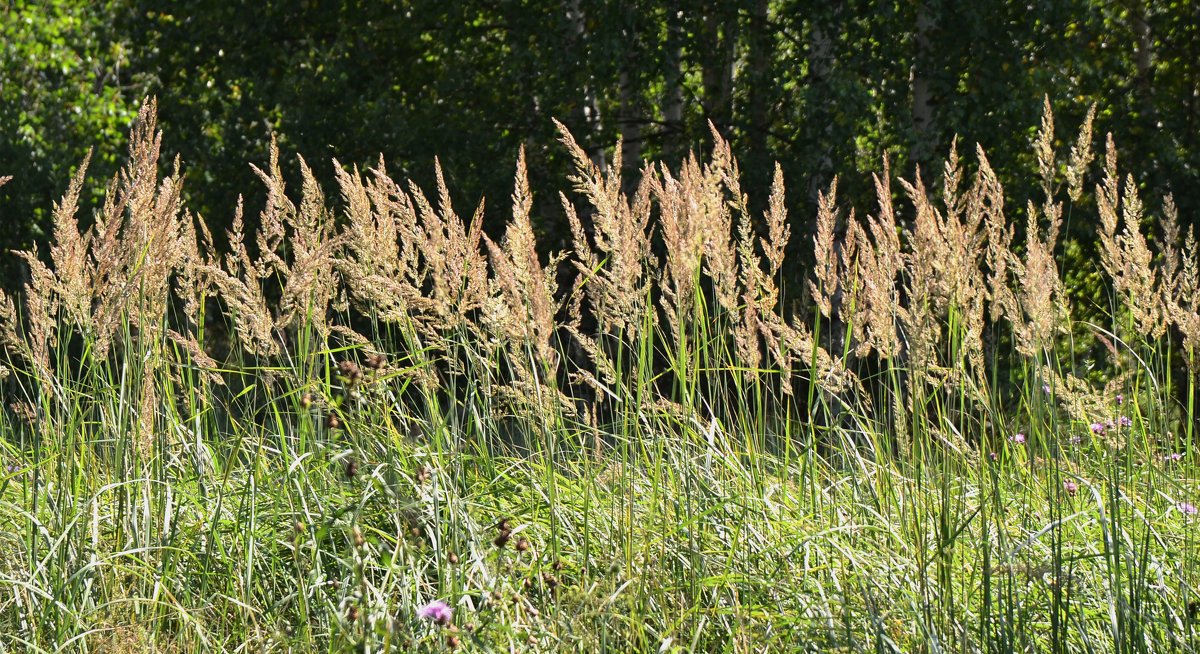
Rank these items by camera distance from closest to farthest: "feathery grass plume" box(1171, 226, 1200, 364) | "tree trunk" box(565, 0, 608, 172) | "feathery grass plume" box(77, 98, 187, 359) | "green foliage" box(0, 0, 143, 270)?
"feathery grass plume" box(77, 98, 187, 359)
"feathery grass plume" box(1171, 226, 1200, 364)
"tree trunk" box(565, 0, 608, 172)
"green foliage" box(0, 0, 143, 270)

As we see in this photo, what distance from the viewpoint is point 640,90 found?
9.23m

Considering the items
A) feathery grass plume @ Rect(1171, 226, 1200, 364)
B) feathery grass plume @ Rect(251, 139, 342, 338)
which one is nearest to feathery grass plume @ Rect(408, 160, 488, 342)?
feathery grass plume @ Rect(251, 139, 342, 338)

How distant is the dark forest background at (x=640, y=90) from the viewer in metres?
8.59

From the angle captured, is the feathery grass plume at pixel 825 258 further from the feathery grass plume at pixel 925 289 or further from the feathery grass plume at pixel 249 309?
the feathery grass plume at pixel 249 309

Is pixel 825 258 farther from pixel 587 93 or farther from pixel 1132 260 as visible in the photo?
pixel 587 93

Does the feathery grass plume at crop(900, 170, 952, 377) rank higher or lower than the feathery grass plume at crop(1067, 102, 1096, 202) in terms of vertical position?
lower

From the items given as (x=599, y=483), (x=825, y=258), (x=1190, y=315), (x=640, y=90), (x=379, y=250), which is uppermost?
(x=640, y=90)

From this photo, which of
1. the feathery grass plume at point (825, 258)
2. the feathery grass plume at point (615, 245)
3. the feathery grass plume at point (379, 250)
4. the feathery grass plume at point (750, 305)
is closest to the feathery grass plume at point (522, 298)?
the feathery grass plume at point (615, 245)

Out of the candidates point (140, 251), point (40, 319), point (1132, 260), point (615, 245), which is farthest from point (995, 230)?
point (40, 319)

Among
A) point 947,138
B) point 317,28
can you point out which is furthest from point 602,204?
point 317,28

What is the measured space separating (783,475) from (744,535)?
0.40 meters

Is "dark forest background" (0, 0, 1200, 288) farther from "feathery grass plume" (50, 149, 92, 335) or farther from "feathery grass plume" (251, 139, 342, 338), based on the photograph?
"feathery grass plume" (50, 149, 92, 335)

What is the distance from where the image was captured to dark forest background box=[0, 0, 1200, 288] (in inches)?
338

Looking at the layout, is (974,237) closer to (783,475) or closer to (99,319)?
(783,475)
